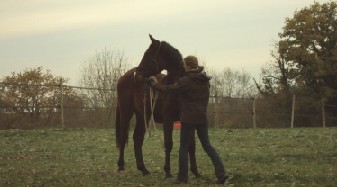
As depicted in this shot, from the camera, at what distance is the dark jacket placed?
7.55 meters

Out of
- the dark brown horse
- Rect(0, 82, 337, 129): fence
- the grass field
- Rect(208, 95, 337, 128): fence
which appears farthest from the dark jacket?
Rect(208, 95, 337, 128): fence

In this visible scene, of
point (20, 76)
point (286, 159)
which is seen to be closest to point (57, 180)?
point (286, 159)

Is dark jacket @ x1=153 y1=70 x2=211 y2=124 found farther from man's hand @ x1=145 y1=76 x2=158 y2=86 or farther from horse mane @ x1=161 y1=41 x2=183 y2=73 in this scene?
horse mane @ x1=161 y1=41 x2=183 y2=73

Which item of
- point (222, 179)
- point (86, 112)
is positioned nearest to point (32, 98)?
point (86, 112)

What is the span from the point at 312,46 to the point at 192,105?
124 ft

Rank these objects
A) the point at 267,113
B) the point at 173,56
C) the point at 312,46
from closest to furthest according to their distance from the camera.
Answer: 1. the point at 173,56
2. the point at 267,113
3. the point at 312,46

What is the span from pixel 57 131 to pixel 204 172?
1290 centimetres

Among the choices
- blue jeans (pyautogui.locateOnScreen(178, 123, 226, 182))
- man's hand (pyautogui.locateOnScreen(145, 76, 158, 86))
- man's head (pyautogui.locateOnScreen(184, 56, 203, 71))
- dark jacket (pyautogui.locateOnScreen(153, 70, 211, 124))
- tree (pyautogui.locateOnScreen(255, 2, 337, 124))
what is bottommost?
blue jeans (pyautogui.locateOnScreen(178, 123, 226, 182))

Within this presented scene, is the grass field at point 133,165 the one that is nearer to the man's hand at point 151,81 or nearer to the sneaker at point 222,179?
the sneaker at point 222,179

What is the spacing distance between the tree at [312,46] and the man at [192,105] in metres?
35.6

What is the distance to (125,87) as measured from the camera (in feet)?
32.1

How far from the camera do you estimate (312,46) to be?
4275cm

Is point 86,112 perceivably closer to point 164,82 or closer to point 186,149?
point 164,82

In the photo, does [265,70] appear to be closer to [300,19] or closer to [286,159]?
[300,19]
